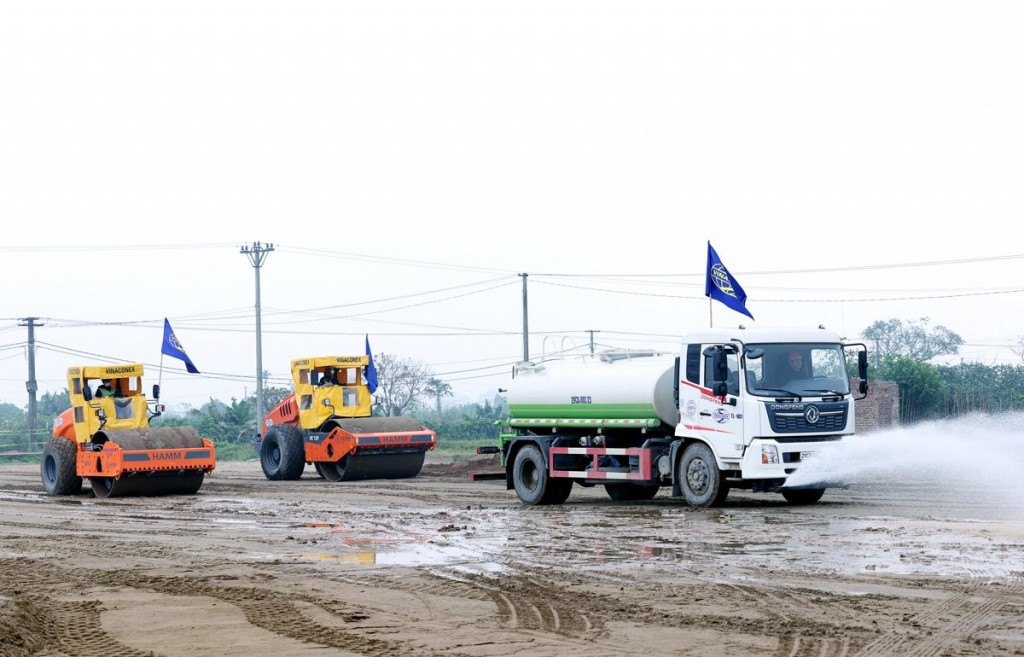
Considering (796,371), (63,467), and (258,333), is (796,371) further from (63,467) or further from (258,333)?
(258,333)

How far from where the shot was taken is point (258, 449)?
3450cm

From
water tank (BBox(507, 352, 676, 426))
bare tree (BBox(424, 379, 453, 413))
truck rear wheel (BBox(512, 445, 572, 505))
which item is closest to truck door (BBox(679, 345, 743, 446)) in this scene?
water tank (BBox(507, 352, 676, 426))

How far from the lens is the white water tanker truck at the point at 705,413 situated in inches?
786

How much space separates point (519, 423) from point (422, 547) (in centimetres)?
803

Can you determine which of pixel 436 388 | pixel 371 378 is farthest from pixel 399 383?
pixel 371 378

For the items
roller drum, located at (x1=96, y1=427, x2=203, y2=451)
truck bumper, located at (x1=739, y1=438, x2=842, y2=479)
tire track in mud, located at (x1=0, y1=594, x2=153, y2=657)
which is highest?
roller drum, located at (x1=96, y1=427, x2=203, y2=451)

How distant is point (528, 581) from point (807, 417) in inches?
325

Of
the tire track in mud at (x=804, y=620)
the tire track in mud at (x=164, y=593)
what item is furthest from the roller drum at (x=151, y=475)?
the tire track in mud at (x=804, y=620)

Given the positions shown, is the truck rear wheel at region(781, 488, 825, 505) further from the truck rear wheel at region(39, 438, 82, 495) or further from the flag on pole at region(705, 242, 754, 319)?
the truck rear wheel at region(39, 438, 82, 495)

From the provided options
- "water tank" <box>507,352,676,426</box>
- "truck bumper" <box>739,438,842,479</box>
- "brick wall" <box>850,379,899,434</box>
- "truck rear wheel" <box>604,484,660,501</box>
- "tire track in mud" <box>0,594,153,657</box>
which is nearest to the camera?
"tire track in mud" <box>0,594,153,657</box>

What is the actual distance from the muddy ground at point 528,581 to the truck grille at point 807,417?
1286 mm

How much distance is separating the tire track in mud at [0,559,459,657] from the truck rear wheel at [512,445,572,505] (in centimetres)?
1038

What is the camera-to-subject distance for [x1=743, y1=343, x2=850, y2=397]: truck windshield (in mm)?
20031

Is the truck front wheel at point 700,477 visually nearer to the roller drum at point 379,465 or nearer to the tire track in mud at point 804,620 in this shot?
the tire track in mud at point 804,620
